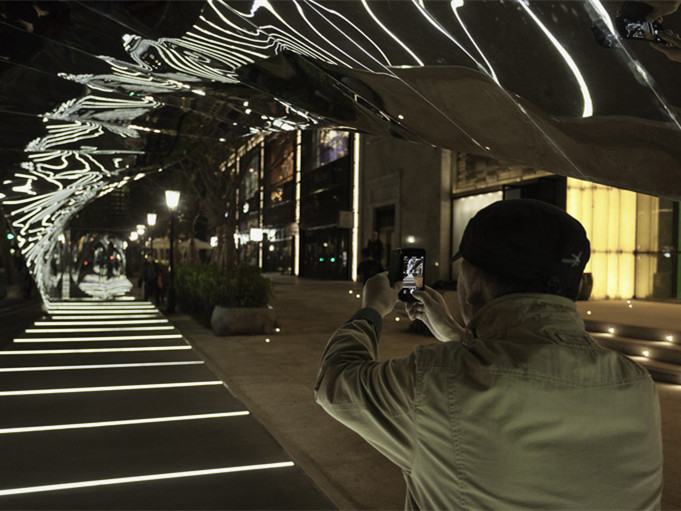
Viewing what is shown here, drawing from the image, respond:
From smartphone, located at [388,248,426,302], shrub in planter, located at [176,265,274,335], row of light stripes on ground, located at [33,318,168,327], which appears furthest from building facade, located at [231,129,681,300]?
smartphone, located at [388,248,426,302]

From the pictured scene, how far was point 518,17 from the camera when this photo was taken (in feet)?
5.99

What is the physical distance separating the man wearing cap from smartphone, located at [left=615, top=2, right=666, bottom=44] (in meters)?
0.87

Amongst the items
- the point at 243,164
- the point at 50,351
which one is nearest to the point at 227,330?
the point at 50,351

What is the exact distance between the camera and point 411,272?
1.90 m

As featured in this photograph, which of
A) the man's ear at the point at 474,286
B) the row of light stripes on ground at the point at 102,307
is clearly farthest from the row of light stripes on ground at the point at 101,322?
the man's ear at the point at 474,286

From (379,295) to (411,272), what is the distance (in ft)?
1.21

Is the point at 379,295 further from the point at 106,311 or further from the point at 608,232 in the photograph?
the point at 608,232

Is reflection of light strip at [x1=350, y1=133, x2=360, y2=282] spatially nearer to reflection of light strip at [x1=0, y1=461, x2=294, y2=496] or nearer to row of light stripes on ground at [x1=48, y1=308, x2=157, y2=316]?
row of light stripes on ground at [x1=48, y1=308, x2=157, y2=316]

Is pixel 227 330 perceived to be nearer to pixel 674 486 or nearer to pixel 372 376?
pixel 674 486

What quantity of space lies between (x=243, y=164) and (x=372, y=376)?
1744 centimetres

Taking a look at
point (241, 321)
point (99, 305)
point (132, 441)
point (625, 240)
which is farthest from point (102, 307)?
point (625, 240)

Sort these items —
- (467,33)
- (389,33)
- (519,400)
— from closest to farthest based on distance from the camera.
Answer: (519,400)
(467,33)
(389,33)

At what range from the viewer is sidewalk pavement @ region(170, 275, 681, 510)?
4051 millimetres

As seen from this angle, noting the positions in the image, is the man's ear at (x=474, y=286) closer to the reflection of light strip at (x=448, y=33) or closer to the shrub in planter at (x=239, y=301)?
the reflection of light strip at (x=448, y=33)
